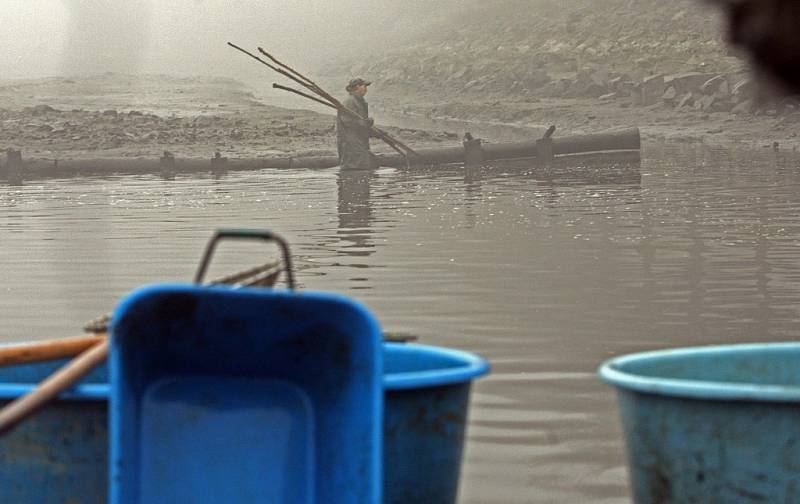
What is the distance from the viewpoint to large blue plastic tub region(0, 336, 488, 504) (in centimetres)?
348

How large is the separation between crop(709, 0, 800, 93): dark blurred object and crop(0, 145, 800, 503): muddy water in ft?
9.45

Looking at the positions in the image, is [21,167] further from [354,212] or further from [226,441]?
[226,441]

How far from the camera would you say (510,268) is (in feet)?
32.7

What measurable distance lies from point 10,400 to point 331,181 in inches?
695

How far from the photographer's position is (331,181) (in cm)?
2109

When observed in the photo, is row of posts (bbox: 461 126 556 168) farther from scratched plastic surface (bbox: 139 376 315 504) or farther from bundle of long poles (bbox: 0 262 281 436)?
scratched plastic surface (bbox: 139 376 315 504)

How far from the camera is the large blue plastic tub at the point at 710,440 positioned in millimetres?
3117

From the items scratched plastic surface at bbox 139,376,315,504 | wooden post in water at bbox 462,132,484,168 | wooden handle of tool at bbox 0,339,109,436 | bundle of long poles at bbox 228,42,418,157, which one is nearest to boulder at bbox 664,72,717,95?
wooden post in water at bbox 462,132,484,168

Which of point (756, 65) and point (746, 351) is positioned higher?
point (756, 65)

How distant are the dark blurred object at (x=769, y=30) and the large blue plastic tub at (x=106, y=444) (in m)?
2.03

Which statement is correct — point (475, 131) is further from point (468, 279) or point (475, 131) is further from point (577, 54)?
point (468, 279)

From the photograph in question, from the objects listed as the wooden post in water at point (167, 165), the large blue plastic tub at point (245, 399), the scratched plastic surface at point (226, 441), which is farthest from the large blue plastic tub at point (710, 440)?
the wooden post in water at point (167, 165)

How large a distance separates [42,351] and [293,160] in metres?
20.7

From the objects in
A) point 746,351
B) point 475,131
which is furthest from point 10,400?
point 475,131
